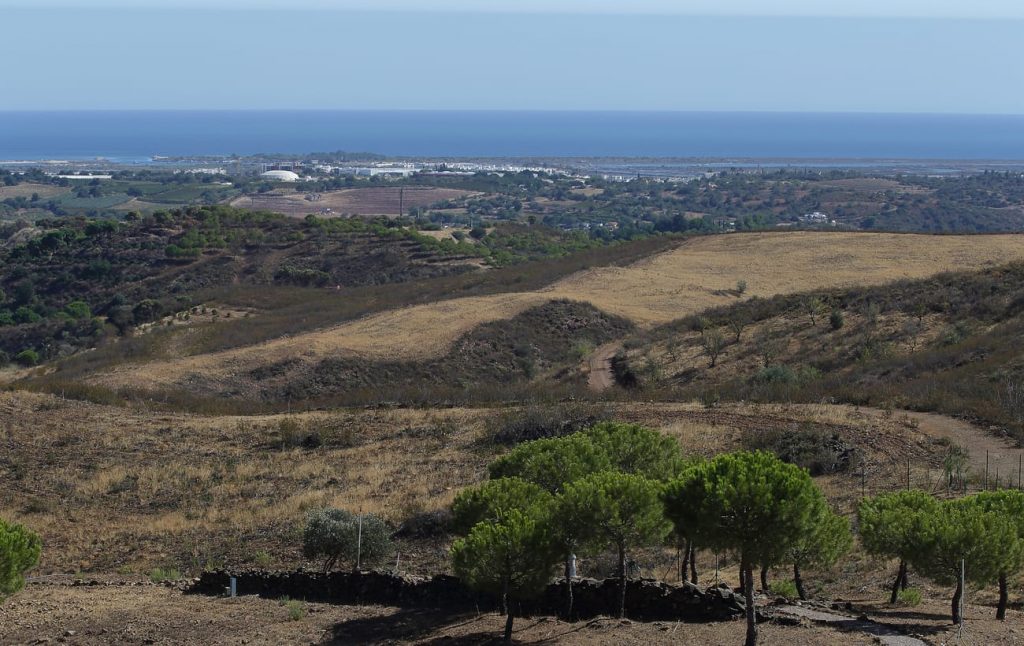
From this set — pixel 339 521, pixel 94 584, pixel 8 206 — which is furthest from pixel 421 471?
pixel 8 206

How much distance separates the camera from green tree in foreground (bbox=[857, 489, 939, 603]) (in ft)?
47.8

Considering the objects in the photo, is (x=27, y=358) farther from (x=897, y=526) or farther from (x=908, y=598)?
(x=897, y=526)

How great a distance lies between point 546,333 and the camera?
4769cm

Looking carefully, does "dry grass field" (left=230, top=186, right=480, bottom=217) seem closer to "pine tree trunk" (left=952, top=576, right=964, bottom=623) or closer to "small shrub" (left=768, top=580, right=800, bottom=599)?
"small shrub" (left=768, top=580, right=800, bottom=599)

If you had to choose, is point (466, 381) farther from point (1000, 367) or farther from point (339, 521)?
point (339, 521)

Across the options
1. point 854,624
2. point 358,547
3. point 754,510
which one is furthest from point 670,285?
point 754,510

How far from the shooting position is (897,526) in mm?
14797

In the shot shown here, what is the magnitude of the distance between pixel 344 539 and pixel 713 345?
24.1 metres

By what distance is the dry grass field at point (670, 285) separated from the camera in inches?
1705

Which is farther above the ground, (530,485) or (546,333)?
(530,485)

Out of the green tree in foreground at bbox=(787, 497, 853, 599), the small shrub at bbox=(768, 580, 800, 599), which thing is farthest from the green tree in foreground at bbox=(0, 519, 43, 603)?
the small shrub at bbox=(768, 580, 800, 599)

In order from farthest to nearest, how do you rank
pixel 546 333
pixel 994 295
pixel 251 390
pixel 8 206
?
pixel 8 206, pixel 546 333, pixel 994 295, pixel 251 390

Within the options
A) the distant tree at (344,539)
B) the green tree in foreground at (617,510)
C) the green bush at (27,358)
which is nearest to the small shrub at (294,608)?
the distant tree at (344,539)

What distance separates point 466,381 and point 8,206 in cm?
12625
